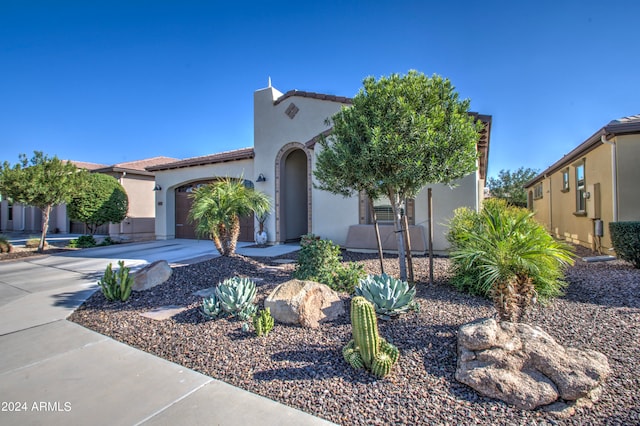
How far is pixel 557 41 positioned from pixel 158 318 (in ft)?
36.7

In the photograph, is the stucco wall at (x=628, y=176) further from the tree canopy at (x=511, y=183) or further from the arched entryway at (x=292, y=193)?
the tree canopy at (x=511, y=183)

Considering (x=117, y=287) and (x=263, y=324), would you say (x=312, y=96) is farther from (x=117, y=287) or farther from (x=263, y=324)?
(x=263, y=324)

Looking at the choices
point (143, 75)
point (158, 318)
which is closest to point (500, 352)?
point (158, 318)

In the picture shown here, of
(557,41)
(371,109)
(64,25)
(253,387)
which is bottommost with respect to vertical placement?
(253,387)

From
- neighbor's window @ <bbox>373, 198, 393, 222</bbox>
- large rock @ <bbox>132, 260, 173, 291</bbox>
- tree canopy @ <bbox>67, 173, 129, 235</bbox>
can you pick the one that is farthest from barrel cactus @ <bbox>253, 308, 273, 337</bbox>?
tree canopy @ <bbox>67, 173, 129, 235</bbox>

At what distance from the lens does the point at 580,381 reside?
2512 millimetres

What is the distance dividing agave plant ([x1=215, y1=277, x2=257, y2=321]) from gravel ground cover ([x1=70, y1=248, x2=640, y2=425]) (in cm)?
19

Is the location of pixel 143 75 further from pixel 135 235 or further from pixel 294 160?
pixel 135 235

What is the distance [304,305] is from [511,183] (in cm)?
3266

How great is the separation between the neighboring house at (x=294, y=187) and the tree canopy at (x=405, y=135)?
4.00m

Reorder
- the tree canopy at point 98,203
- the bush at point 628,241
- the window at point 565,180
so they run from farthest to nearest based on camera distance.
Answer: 1. the tree canopy at point 98,203
2. the window at point 565,180
3. the bush at point 628,241

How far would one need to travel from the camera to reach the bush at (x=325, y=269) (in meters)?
5.28

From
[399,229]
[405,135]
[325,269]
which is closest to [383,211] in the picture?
[399,229]

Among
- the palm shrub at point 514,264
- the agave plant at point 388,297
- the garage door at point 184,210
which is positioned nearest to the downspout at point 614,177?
the palm shrub at point 514,264
